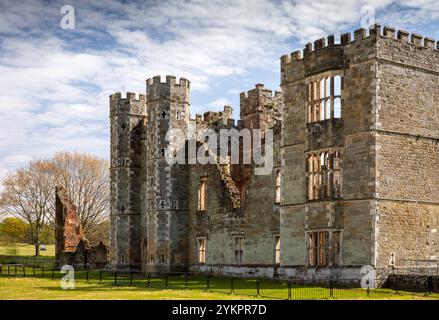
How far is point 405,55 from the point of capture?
32500mm

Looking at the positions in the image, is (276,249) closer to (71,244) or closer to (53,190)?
(71,244)

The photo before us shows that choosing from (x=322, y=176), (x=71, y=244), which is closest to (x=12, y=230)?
(x=71, y=244)

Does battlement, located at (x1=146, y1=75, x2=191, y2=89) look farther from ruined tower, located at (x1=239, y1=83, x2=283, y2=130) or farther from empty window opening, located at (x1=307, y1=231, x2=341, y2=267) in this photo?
empty window opening, located at (x1=307, y1=231, x2=341, y2=267)

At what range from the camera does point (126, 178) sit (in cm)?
5222

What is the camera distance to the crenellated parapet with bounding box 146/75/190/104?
4725 cm

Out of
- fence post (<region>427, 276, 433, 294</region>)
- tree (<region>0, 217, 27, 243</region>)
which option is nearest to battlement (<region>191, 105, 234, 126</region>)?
fence post (<region>427, 276, 433, 294</region>)

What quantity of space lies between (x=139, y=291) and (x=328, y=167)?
10.1 meters

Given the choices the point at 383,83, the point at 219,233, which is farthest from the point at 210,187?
the point at 383,83

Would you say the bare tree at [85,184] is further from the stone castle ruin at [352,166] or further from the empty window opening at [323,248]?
Answer: the empty window opening at [323,248]

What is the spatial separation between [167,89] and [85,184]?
Answer: 105 feet

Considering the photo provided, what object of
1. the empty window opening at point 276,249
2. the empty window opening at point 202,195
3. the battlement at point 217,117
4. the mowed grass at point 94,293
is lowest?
the mowed grass at point 94,293

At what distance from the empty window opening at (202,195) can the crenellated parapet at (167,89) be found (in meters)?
5.77

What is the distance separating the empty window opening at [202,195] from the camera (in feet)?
152

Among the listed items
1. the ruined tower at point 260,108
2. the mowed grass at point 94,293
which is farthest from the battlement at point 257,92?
the mowed grass at point 94,293
